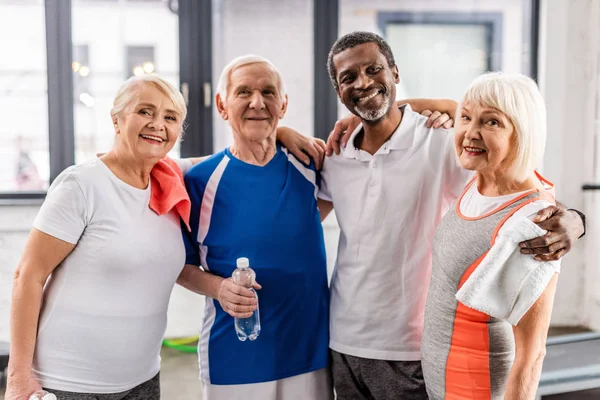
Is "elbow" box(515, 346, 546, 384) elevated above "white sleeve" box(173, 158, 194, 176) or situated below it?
below

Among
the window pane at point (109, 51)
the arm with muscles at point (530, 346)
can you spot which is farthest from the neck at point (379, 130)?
the window pane at point (109, 51)

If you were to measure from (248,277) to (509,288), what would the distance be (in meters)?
0.74

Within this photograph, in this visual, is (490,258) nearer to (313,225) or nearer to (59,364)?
(313,225)

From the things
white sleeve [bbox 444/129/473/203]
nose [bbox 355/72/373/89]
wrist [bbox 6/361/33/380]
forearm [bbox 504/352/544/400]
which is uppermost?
nose [bbox 355/72/373/89]

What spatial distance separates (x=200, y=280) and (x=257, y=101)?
59cm

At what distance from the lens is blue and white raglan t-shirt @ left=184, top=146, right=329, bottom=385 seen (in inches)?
65.4

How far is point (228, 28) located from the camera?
4.06 meters

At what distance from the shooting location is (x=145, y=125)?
4.95 feet

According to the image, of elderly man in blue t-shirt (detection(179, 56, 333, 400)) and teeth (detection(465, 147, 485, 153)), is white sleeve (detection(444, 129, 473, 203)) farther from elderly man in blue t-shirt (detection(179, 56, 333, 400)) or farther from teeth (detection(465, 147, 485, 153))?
elderly man in blue t-shirt (detection(179, 56, 333, 400))

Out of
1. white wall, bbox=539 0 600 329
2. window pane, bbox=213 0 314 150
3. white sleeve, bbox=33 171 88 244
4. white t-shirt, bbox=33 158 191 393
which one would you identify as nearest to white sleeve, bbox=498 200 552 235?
white t-shirt, bbox=33 158 191 393

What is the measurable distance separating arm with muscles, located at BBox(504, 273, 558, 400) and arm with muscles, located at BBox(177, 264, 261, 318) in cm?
70

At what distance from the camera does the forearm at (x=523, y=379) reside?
1181 mm

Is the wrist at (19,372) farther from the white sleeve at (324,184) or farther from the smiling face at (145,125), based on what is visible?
the white sleeve at (324,184)

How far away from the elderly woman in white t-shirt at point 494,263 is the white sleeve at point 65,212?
93 centimetres
